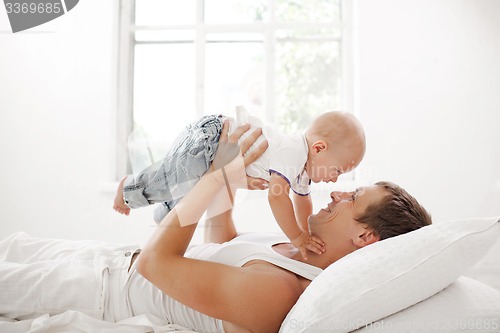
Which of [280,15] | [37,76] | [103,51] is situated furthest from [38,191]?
[280,15]

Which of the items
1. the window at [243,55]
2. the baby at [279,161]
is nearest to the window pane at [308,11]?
the window at [243,55]

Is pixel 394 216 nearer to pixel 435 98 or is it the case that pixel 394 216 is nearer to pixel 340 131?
pixel 340 131

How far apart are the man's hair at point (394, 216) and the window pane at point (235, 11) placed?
7.67 ft

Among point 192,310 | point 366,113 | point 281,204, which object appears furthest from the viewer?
point 366,113

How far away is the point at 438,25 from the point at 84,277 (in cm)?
270

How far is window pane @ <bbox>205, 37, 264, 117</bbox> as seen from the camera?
331 centimetres

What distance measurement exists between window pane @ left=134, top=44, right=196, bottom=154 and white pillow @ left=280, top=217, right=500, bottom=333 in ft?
6.66

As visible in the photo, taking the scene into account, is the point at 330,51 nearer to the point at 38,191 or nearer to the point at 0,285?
the point at 38,191

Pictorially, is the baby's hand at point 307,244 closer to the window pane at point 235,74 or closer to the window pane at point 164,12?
the window pane at point 235,74

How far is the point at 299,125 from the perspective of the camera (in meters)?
3.38

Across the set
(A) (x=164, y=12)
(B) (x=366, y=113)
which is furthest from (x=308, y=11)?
(A) (x=164, y=12)

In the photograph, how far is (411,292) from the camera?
995 mm

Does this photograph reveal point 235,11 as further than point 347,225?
Yes

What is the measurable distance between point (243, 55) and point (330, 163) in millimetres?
2043
